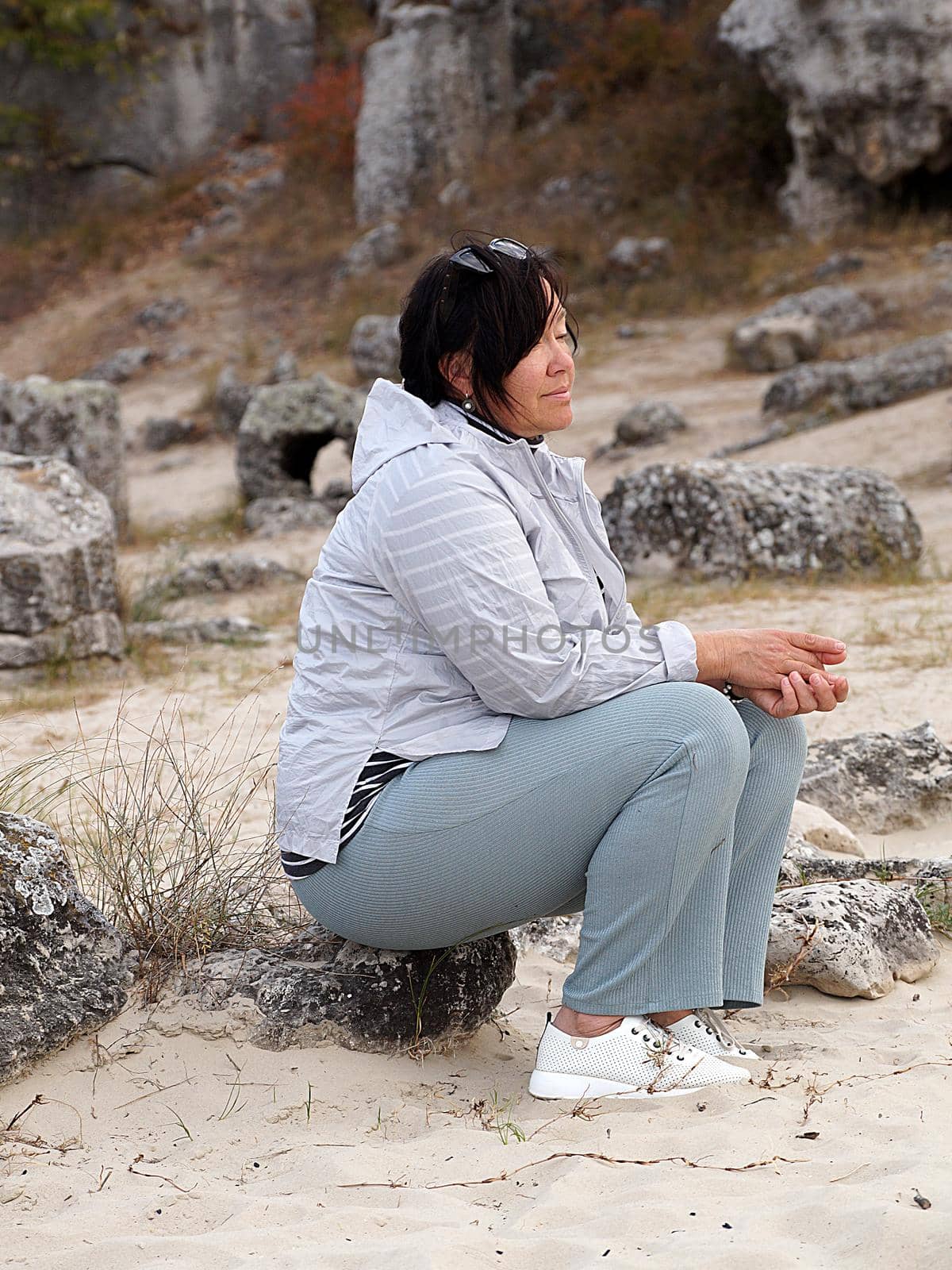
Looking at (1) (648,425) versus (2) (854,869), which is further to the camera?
(1) (648,425)

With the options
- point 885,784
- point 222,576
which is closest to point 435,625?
point 885,784

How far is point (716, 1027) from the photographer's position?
2369 mm

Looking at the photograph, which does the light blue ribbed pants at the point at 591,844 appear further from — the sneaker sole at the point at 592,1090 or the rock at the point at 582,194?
the rock at the point at 582,194

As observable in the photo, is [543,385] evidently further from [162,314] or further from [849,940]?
[162,314]

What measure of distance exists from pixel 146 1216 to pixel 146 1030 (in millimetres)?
553

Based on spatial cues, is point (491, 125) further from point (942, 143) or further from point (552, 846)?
point (552, 846)

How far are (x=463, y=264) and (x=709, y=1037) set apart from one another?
1.35m

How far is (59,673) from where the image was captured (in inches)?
229

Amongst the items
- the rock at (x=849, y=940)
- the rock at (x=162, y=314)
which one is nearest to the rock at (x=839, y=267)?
the rock at (x=162, y=314)

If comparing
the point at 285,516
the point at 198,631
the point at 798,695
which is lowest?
the point at 285,516

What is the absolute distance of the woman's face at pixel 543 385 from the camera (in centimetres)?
235

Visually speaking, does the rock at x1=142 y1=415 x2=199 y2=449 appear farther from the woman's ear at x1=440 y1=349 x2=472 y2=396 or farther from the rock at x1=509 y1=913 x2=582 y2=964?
the woman's ear at x1=440 y1=349 x2=472 y2=396

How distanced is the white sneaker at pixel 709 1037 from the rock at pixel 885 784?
1.47m

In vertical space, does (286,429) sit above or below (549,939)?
below
